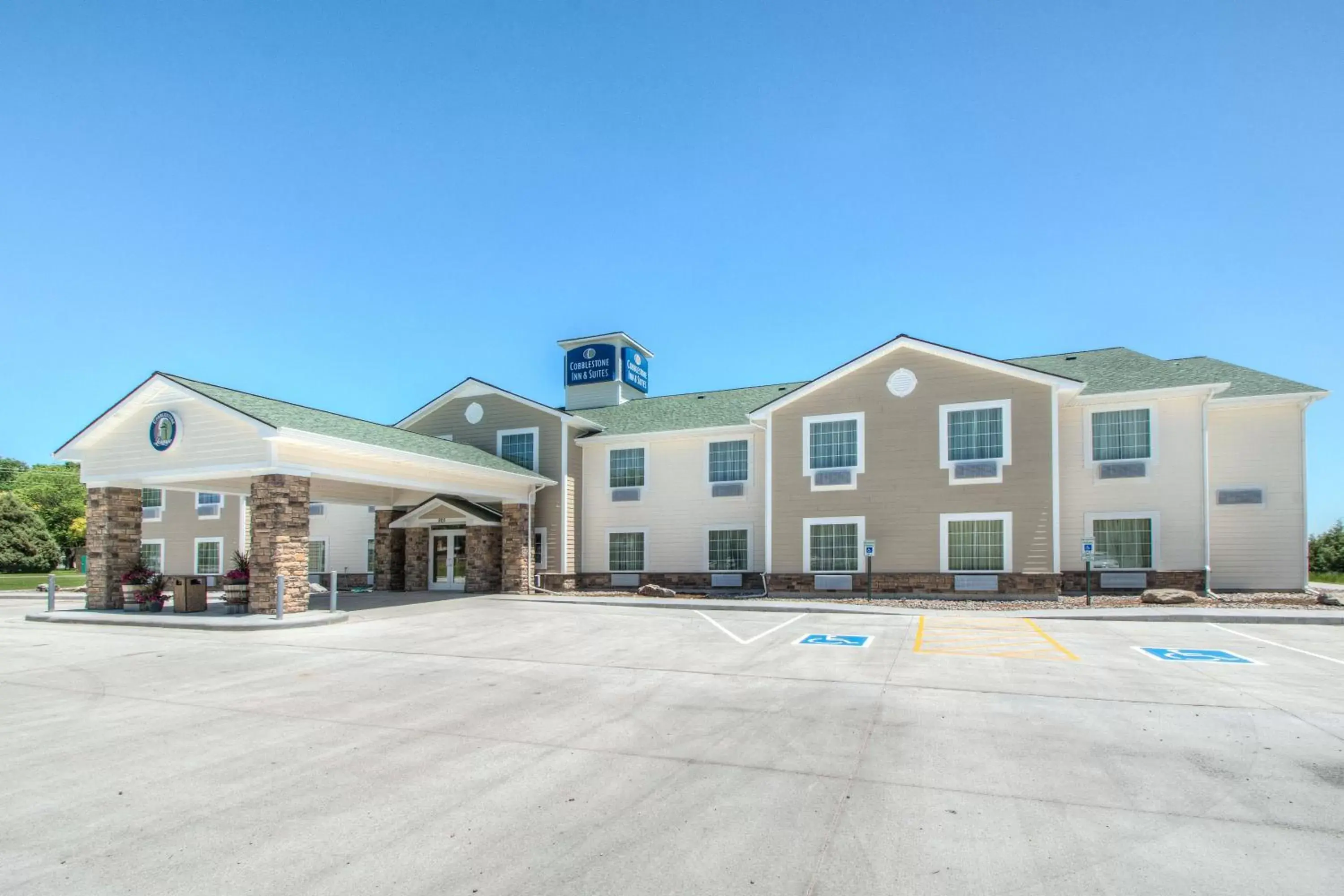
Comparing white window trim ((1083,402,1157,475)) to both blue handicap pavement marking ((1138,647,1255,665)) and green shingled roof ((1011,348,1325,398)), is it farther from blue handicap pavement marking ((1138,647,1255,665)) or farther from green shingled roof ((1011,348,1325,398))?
blue handicap pavement marking ((1138,647,1255,665))

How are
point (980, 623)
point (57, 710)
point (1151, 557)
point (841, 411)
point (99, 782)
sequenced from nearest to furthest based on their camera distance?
point (99, 782) < point (57, 710) < point (980, 623) < point (1151, 557) < point (841, 411)

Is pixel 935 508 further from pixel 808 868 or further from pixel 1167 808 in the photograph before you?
pixel 808 868

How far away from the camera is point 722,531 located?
24453mm

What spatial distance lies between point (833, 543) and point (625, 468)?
25.4ft

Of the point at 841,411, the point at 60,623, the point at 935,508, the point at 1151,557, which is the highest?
the point at 841,411

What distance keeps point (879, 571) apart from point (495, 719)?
50.6 ft

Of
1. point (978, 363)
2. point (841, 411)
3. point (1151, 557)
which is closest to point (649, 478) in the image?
point (841, 411)

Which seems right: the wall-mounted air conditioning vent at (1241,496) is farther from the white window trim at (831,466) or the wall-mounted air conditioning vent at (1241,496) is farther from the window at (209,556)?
the window at (209,556)

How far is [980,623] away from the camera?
51.1ft

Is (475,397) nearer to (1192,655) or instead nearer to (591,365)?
(591,365)

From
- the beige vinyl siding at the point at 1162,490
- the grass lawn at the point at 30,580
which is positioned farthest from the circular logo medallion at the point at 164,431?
the beige vinyl siding at the point at 1162,490

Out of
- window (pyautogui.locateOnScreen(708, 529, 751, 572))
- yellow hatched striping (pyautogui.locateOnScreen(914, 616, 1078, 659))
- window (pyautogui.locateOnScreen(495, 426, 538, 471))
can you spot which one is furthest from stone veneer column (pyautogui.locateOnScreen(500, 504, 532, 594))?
yellow hatched striping (pyautogui.locateOnScreen(914, 616, 1078, 659))

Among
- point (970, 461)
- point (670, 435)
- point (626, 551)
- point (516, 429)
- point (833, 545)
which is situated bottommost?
point (626, 551)

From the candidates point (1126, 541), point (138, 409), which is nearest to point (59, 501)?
point (138, 409)
